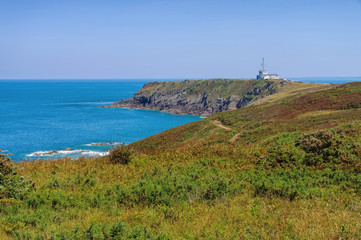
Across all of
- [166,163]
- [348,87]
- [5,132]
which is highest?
[348,87]

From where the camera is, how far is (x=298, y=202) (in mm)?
9266

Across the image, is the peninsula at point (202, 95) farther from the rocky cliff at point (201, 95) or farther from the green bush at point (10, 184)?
the green bush at point (10, 184)

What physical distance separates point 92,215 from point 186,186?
142 inches

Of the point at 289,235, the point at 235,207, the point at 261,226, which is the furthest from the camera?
the point at 235,207

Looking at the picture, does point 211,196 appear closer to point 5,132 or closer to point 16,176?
point 16,176

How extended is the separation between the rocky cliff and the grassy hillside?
102574 millimetres

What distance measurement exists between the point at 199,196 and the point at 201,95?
147728mm

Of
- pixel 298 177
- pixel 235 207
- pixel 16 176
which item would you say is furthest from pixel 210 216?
pixel 16 176

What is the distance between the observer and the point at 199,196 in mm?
10133

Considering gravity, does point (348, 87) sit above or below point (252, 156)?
above

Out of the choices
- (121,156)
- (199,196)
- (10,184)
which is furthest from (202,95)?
(10,184)

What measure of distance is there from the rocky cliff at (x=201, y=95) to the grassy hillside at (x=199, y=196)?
103m

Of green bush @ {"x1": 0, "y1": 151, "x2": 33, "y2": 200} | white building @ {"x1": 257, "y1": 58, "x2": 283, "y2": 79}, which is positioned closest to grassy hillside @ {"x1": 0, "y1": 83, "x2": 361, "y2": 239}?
green bush @ {"x1": 0, "y1": 151, "x2": 33, "y2": 200}

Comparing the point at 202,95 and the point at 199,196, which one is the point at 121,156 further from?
the point at 202,95
